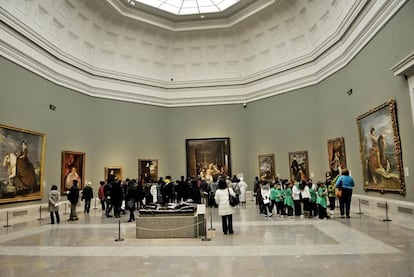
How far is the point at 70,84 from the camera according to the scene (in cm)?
1791

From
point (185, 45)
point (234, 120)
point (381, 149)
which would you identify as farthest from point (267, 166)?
point (185, 45)

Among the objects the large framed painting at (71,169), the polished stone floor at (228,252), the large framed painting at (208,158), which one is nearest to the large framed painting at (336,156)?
the polished stone floor at (228,252)

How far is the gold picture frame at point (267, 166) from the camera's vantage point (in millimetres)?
20828

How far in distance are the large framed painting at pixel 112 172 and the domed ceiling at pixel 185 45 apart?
452 centimetres

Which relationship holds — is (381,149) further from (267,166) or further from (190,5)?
(190,5)

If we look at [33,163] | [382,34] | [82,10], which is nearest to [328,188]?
[382,34]

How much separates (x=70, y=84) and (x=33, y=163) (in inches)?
207

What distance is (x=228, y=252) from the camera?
24.5 ft

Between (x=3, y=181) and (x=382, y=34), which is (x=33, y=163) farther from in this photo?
(x=382, y=34)

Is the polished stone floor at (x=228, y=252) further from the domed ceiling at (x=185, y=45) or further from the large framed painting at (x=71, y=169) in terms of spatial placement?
the domed ceiling at (x=185, y=45)

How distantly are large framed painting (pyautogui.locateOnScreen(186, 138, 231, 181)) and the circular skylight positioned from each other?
8590 millimetres

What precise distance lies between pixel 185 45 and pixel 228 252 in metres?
18.5

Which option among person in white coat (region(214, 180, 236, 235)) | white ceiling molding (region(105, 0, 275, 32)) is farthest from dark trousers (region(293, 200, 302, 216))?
white ceiling molding (region(105, 0, 275, 32))

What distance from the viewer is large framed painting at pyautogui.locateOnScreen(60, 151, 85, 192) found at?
16.8 m
